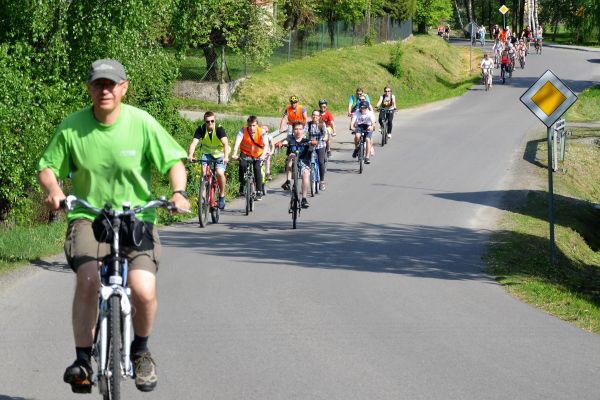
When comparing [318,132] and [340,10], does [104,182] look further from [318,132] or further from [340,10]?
[340,10]

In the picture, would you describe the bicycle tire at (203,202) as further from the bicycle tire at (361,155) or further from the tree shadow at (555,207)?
the bicycle tire at (361,155)

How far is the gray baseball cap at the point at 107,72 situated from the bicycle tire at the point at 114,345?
1.13 metres

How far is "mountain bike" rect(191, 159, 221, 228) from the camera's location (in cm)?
1952

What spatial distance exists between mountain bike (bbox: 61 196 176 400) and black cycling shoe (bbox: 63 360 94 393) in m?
0.06

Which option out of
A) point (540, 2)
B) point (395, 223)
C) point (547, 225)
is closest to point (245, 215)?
point (395, 223)

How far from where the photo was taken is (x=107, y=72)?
20.1ft

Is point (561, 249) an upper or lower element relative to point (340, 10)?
lower

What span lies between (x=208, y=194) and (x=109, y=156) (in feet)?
44.2

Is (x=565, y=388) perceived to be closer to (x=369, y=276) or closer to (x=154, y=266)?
(x=154, y=266)

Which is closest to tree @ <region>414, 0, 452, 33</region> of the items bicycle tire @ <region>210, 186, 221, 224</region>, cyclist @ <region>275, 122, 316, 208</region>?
cyclist @ <region>275, 122, 316, 208</region>

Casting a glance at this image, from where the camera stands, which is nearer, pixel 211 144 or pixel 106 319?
pixel 106 319

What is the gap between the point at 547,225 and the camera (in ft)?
72.0

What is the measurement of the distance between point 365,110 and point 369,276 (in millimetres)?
15042

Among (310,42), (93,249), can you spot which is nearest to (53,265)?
(93,249)
